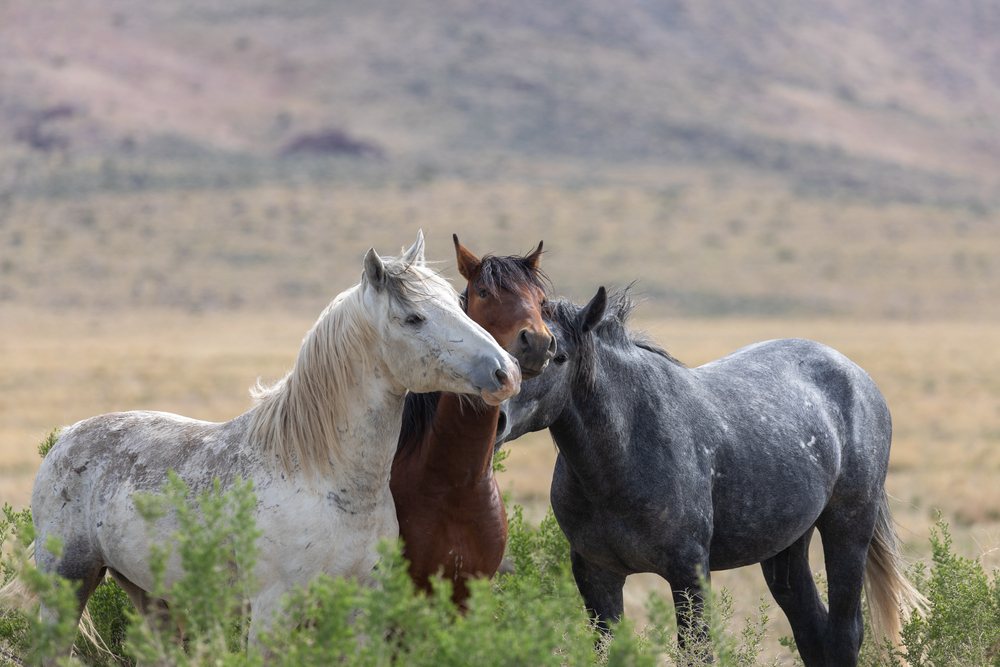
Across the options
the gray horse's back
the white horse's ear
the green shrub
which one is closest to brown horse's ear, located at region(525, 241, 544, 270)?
the white horse's ear

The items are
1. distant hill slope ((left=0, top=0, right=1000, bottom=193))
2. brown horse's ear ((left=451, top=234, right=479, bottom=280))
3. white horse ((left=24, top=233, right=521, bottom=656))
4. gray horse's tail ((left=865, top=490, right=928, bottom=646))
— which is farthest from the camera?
distant hill slope ((left=0, top=0, right=1000, bottom=193))

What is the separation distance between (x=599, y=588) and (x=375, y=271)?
195cm

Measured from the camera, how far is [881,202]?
51.8 meters

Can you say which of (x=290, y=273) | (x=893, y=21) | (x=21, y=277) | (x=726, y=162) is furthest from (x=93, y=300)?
(x=893, y=21)

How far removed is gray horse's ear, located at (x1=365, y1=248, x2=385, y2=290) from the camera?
10.2 feet

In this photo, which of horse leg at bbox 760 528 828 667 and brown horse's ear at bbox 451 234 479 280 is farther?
horse leg at bbox 760 528 828 667

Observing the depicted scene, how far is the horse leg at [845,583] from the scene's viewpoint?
15.2ft

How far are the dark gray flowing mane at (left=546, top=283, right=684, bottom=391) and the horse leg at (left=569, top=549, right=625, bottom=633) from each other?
3.08 ft

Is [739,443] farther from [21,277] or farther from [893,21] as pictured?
[893,21]

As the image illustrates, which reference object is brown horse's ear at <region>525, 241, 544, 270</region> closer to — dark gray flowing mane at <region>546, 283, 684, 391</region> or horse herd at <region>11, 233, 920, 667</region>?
horse herd at <region>11, 233, 920, 667</region>

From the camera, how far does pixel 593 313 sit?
3.76m

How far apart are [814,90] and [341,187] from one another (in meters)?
46.2

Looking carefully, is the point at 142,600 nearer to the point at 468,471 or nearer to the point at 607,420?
the point at 468,471

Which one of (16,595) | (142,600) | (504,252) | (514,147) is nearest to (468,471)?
(142,600)
